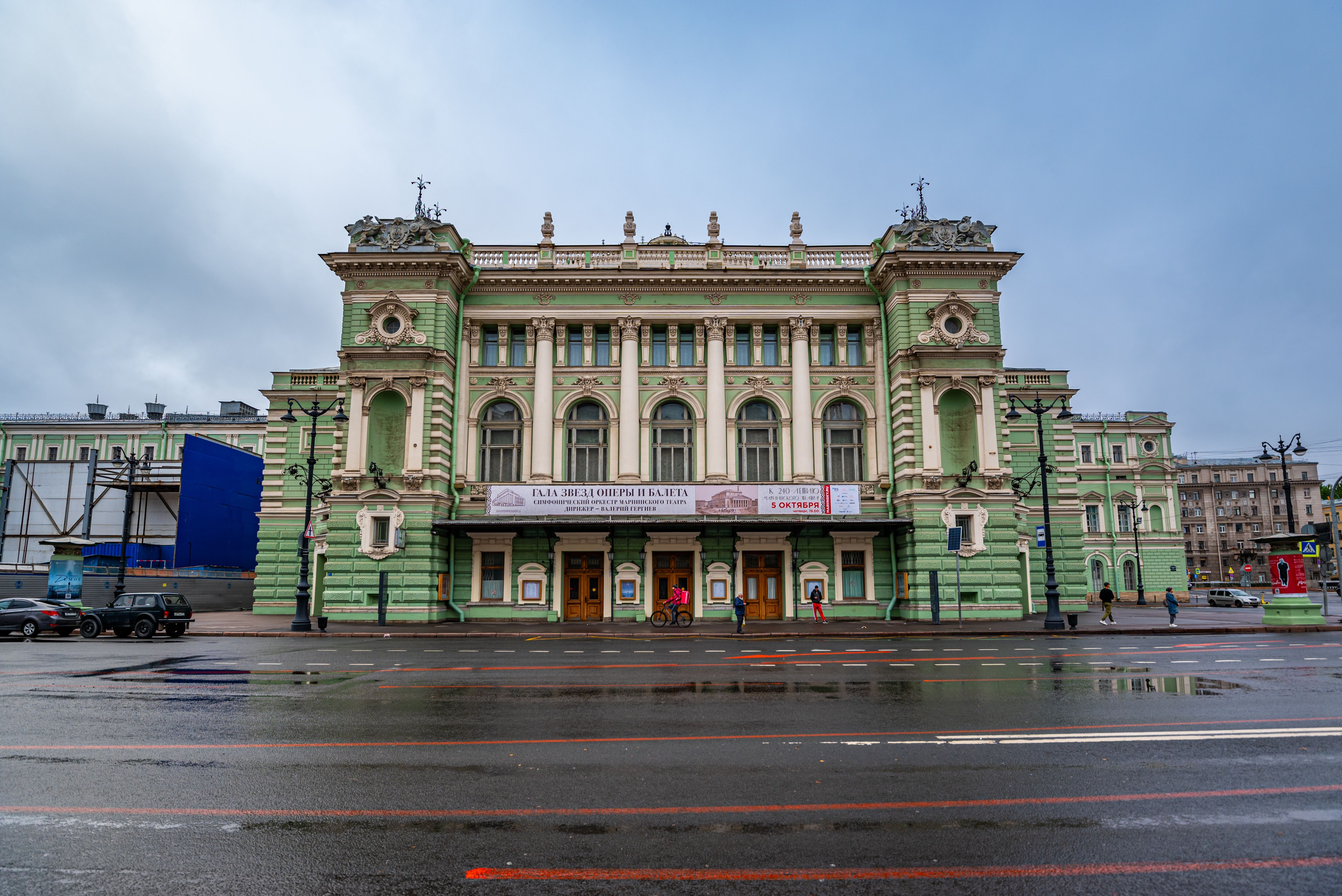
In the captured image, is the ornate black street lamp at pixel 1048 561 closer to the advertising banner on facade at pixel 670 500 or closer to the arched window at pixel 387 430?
the advertising banner on facade at pixel 670 500

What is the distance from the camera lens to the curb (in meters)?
26.0

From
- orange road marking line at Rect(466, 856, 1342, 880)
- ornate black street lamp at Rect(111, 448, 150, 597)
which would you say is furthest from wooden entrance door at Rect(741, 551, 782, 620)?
orange road marking line at Rect(466, 856, 1342, 880)

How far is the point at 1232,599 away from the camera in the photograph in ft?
193

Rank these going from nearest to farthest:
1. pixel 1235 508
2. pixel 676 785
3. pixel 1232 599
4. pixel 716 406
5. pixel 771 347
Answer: pixel 676 785 < pixel 716 406 < pixel 771 347 < pixel 1232 599 < pixel 1235 508

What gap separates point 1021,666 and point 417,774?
1367cm

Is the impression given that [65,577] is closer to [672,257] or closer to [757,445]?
[672,257]

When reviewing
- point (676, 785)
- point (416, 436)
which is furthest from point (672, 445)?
point (676, 785)

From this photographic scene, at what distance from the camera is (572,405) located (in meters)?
35.2

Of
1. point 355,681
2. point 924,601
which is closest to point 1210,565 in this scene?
point 924,601

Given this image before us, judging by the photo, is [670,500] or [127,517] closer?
[670,500]

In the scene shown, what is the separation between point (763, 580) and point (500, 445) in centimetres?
1345

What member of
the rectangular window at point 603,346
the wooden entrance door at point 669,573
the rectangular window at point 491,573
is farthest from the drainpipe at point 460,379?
the wooden entrance door at point 669,573

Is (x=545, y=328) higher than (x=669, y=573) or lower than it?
higher

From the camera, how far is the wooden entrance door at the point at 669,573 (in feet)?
109
